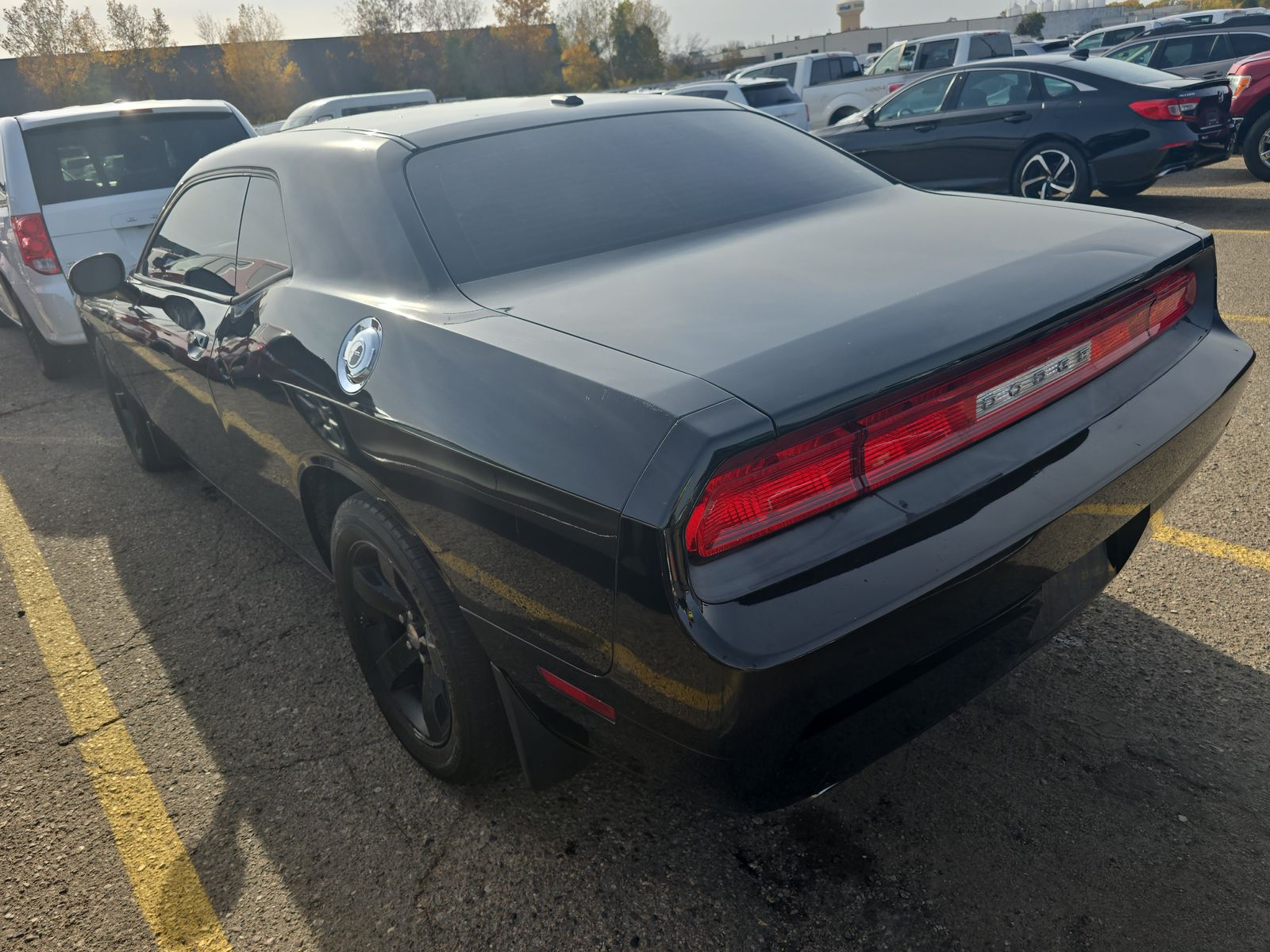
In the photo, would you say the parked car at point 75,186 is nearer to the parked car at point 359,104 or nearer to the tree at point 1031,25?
the parked car at point 359,104

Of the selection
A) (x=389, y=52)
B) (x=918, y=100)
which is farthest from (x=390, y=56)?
(x=918, y=100)

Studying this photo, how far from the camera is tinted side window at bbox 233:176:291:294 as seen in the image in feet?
9.23

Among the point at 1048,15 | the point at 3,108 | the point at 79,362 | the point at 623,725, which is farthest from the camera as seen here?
the point at 1048,15

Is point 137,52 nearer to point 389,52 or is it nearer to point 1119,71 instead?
point 389,52

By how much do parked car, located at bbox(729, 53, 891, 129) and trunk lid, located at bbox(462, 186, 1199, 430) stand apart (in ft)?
52.1

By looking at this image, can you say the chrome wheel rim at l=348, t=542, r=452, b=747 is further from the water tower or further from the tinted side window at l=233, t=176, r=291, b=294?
the water tower

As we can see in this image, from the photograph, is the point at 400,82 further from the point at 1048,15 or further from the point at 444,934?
the point at 444,934

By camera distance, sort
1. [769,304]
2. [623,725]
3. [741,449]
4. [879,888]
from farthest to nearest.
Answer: [879,888], [769,304], [623,725], [741,449]

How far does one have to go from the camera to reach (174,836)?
2492mm

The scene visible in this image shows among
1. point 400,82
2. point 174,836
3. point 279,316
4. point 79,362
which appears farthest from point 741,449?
point 400,82

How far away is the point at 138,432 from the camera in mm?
4770

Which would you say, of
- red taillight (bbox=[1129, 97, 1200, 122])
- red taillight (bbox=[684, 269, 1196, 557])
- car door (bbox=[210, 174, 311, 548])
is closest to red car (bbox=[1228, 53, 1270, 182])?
red taillight (bbox=[1129, 97, 1200, 122])

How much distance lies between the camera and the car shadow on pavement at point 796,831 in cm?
202

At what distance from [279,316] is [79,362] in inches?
224
